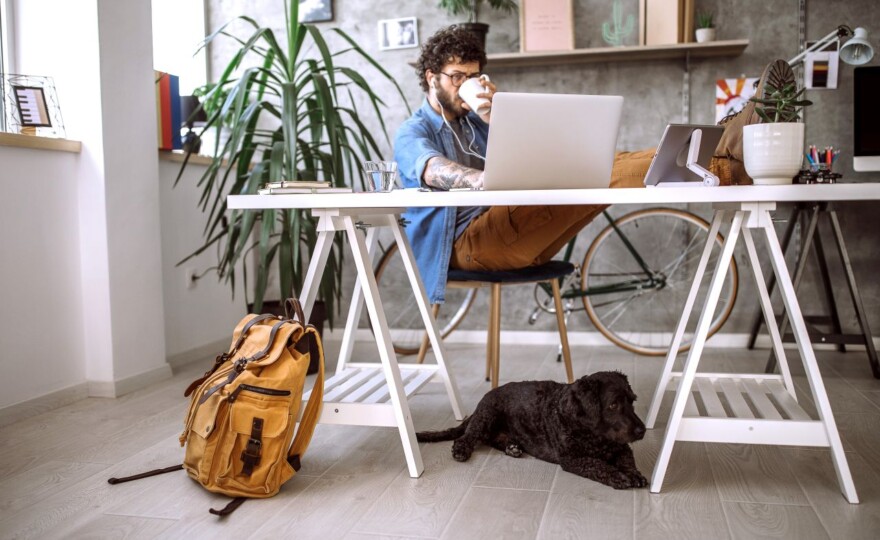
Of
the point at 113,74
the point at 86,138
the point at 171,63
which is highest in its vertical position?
the point at 171,63

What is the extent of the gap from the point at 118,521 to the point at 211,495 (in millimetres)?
206

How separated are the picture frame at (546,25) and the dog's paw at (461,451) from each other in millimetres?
2001

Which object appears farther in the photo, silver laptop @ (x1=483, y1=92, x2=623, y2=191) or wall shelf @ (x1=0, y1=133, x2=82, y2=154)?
wall shelf @ (x1=0, y1=133, x2=82, y2=154)

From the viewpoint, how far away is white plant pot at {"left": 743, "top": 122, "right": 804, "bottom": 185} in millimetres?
1540

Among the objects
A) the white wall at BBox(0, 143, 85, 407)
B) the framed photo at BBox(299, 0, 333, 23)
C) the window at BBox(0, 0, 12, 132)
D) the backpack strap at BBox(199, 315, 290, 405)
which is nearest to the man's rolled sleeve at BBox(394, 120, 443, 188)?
the backpack strap at BBox(199, 315, 290, 405)

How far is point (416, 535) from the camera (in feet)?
4.73

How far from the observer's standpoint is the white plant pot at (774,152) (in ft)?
5.05

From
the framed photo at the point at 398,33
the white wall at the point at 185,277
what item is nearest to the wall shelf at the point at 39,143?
the white wall at the point at 185,277

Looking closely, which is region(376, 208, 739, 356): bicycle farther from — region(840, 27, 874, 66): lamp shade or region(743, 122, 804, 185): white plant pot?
region(743, 122, 804, 185): white plant pot

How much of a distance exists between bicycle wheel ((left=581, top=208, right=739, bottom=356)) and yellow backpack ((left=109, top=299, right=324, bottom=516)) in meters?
1.93

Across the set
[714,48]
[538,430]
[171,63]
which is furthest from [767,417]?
[171,63]

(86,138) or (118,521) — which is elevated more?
(86,138)

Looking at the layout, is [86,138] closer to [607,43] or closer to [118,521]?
[118,521]

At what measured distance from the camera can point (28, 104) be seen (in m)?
2.44
